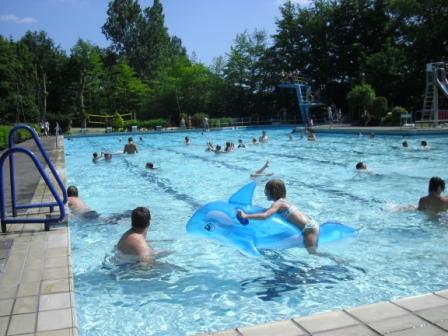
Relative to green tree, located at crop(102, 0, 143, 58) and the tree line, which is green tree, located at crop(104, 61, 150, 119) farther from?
green tree, located at crop(102, 0, 143, 58)

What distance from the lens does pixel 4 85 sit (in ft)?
123

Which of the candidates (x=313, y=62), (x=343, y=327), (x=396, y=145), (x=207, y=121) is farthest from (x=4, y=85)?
(x=343, y=327)

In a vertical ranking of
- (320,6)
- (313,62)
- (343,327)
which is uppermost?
(320,6)

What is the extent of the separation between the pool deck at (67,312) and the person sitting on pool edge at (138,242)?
628 mm

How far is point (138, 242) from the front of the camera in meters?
5.25

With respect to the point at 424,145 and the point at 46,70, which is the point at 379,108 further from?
the point at 46,70

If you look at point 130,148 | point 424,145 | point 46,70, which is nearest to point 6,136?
point 130,148

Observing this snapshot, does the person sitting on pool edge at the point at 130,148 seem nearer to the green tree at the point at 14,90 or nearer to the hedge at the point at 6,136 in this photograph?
the hedge at the point at 6,136

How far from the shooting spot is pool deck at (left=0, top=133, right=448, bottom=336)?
9.55 feet

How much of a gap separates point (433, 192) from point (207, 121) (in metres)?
31.4

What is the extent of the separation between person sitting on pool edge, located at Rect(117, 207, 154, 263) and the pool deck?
63 cm

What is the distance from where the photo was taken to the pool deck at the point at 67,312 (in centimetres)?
291

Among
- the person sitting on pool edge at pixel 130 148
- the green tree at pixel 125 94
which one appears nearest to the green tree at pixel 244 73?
the green tree at pixel 125 94

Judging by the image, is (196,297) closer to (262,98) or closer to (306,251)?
(306,251)
